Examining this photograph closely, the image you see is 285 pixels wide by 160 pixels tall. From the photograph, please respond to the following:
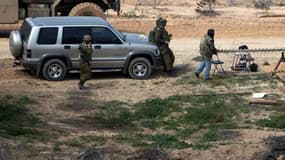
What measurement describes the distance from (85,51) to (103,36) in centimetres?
151

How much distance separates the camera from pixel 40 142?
13.4 m

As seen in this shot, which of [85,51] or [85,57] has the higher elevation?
[85,51]

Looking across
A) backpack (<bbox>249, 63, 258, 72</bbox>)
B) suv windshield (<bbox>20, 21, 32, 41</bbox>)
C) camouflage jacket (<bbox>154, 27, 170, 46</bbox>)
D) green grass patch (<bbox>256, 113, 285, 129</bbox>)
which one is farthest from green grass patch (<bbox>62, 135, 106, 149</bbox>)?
backpack (<bbox>249, 63, 258, 72</bbox>)

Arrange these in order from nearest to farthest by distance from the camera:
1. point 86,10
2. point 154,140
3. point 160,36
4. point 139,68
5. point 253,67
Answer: point 154,140, point 139,68, point 160,36, point 253,67, point 86,10

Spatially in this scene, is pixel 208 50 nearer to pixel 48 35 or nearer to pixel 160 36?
pixel 160 36

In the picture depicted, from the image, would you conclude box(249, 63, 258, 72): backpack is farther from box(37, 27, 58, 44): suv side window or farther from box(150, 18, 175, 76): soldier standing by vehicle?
box(37, 27, 58, 44): suv side window

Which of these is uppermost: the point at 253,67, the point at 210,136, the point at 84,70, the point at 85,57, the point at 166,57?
the point at 85,57

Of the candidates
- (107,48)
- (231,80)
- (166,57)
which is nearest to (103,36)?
(107,48)

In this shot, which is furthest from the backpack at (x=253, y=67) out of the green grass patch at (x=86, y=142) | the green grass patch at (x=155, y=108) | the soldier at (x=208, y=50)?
the green grass patch at (x=86, y=142)

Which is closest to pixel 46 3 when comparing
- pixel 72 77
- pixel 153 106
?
pixel 72 77

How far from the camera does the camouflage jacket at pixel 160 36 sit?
21.3 m

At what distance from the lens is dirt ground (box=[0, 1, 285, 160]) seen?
581 inches

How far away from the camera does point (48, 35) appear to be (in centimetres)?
2011

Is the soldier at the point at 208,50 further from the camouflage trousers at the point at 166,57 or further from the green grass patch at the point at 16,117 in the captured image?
the green grass patch at the point at 16,117
